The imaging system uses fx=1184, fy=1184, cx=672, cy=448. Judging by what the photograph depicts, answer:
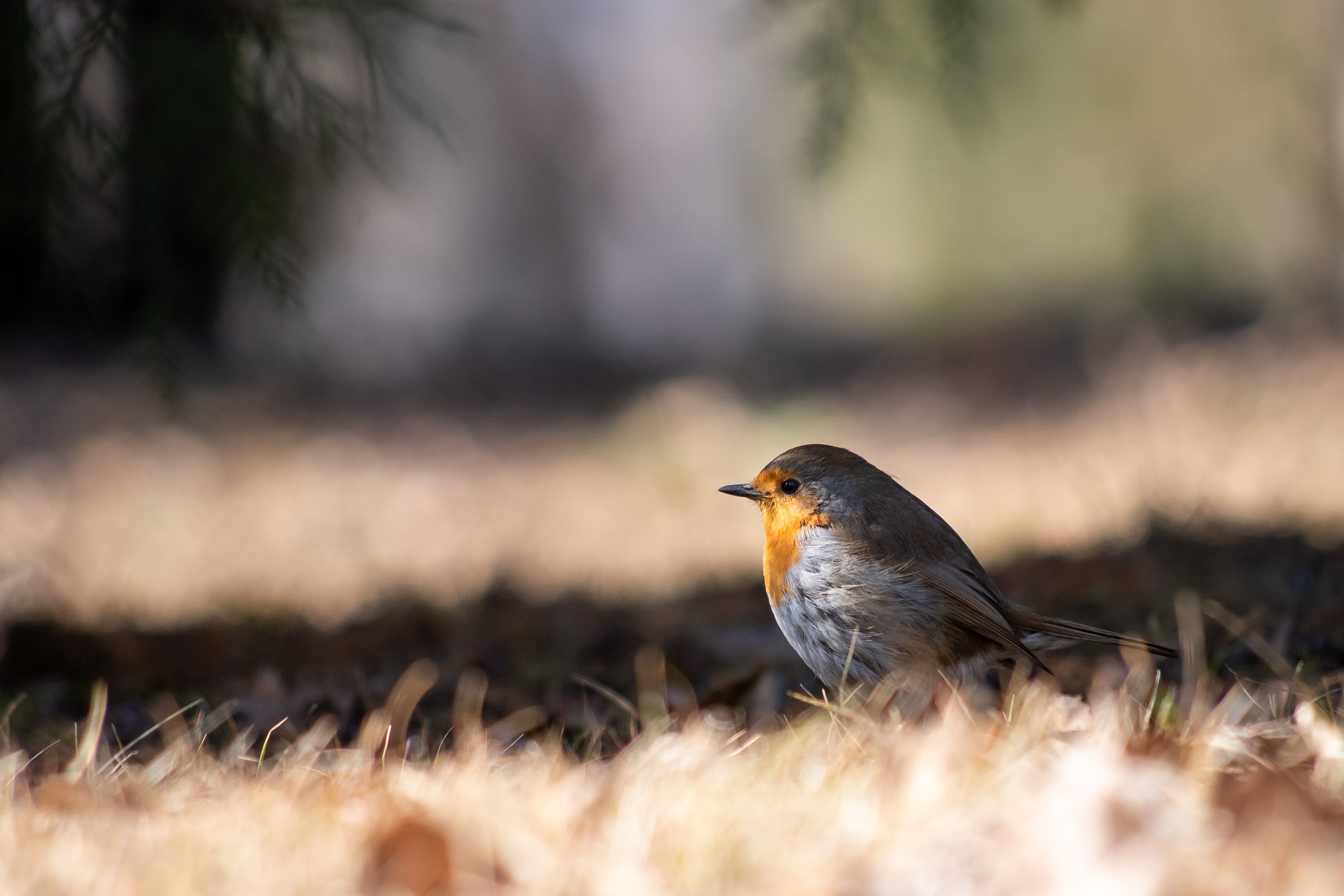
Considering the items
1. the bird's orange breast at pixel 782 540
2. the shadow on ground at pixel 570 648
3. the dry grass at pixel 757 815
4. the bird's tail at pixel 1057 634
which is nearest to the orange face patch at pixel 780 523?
the bird's orange breast at pixel 782 540

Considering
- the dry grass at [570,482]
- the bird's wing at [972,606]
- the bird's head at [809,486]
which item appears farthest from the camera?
the dry grass at [570,482]

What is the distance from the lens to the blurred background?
12.1 feet

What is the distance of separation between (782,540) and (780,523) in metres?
0.09

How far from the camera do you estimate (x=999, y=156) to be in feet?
67.2

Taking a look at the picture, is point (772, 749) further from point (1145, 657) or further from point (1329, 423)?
point (1329, 423)

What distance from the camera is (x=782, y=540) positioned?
353 cm

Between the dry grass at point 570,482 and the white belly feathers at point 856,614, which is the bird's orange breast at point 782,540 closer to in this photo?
the white belly feathers at point 856,614

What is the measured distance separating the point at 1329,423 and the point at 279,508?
6275 millimetres

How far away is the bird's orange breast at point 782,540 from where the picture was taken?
346cm

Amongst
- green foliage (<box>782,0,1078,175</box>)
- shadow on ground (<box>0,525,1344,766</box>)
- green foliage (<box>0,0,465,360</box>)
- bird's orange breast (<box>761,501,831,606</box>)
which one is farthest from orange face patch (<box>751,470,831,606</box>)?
green foliage (<box>0,0,465,360</box>)

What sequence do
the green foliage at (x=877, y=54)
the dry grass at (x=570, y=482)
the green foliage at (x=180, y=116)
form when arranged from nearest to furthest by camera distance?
the green foliage at (x=180, y=116)
the green foliage at (x=877, y=54)
the dry grass at (x=570, y=482)

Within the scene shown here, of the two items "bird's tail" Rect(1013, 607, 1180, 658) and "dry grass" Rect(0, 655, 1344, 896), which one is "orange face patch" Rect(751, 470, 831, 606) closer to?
"bird's tail" Rect(1013, 607, 1180, 658)

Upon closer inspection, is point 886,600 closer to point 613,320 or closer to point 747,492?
point 747,492

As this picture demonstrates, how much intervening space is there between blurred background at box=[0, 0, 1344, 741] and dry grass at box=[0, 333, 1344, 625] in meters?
0.05
